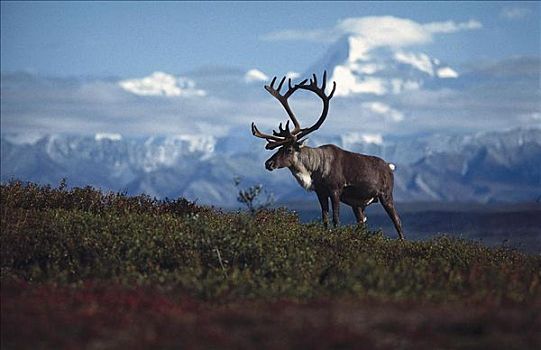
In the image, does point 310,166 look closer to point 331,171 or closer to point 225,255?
point 331,171

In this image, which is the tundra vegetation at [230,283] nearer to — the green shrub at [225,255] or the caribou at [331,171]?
the green shrub at [225,255]

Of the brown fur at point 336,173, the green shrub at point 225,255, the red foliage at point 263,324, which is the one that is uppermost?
the brown fur at point 336,173

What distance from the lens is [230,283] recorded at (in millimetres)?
13359

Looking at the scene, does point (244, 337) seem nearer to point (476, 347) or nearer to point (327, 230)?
point (476, 347)

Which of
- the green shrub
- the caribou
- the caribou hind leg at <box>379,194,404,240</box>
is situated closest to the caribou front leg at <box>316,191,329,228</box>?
the caribou

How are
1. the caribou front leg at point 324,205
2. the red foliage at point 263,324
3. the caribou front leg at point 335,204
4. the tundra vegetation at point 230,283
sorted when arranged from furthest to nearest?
the caribou front leg at point 335,204 → the caribou front leg at point 324,205 → the tundra vegetation at point 230,283 → the red foliage at point 263,324

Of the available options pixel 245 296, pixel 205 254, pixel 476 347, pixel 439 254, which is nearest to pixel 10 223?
pixel 205 254

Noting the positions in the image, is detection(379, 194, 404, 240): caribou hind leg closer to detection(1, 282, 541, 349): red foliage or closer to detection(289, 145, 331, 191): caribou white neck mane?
detection(289, 145, 331, 191): caribou white neck mane

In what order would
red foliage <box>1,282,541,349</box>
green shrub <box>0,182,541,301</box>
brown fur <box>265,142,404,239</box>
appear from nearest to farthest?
red foliage <box>1,282,541,349</box>
green shrub <box>0,182,541,301</box>
brown fur <box>265,142,404,239</box>

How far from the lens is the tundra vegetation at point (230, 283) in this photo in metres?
10.1

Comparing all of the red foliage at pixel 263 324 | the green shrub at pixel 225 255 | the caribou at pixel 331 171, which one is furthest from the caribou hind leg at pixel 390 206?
the red foliage at pixel 263 324

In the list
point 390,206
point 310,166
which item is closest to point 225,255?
point 310,166

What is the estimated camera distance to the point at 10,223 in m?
16.1

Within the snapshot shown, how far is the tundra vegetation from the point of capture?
10070 millimetres
